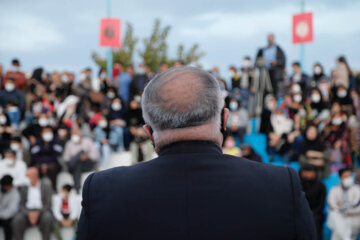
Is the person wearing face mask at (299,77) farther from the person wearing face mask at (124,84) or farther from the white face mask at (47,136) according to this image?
the white face mask at (47,136)

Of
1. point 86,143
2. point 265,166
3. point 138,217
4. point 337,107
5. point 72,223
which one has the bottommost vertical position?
point 72,223

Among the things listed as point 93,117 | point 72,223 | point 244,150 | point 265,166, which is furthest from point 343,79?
point 265,166

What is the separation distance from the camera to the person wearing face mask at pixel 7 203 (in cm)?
740

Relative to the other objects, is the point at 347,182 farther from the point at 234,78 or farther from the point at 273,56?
the point at 234,78

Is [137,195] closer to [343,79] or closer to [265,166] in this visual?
[265,166]

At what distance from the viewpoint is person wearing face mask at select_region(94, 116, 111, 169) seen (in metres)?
10.7

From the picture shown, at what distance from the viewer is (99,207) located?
3.84 feet

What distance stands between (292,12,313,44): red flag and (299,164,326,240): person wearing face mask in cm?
925

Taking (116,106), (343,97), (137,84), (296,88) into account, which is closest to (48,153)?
(116,106)

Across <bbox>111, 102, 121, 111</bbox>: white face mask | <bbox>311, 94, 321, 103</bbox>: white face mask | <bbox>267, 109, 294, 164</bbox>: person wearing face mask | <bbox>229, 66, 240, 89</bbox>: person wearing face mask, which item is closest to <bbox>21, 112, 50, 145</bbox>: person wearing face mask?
<bbox>111, 102, 121, 111</bbox>: white face mask

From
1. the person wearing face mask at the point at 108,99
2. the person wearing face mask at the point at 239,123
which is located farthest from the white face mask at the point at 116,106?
the person wearing face mask at the point at 239,123

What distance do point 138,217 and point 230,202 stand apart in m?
0.24

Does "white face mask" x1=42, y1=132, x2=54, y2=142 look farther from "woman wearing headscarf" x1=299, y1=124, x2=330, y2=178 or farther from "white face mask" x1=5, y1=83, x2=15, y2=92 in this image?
"woman wearing headscarf" x1=299, y1=124, x2=330, y2=178

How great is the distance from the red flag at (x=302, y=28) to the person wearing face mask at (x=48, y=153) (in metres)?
9.57
